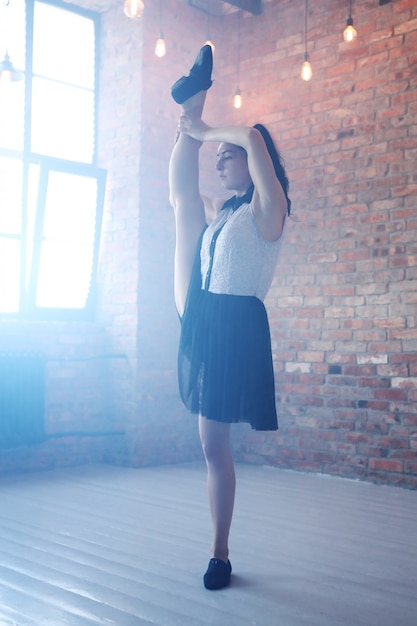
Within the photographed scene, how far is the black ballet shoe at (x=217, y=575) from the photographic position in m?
2.42

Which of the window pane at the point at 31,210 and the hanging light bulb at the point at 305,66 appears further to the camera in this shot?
the window pane at the point at 31,210

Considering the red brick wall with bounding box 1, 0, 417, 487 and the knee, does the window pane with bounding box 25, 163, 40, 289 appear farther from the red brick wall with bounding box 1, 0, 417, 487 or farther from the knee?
the knee

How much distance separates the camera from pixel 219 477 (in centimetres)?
245

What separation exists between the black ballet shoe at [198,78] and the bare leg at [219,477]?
108 cm

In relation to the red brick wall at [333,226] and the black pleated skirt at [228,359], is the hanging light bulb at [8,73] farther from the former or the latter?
the black pleated skirt at [228,359]

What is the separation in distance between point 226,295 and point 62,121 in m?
3.27

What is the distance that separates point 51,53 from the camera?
16.8 ft

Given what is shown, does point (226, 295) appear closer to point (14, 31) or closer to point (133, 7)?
point (133, 7)

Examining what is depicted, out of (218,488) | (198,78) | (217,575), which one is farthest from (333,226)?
(217,575)

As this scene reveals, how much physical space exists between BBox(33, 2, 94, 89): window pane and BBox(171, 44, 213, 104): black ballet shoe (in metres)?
3.09

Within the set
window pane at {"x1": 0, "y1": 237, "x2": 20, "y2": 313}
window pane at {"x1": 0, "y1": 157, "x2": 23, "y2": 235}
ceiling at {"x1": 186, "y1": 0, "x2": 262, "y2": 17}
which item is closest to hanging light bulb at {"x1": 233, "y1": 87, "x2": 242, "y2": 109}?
ceiling at {"x1": 186, "y1": 0, "x2": 262, "y2": 17}

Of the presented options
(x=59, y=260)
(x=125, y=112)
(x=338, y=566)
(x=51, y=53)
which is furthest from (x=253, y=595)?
(x=51, y=53)

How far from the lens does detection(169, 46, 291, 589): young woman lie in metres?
2.37

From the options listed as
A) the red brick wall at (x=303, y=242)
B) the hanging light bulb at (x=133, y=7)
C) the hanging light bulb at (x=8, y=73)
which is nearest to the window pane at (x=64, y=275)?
the red brick wall at (x=303, y=242)
